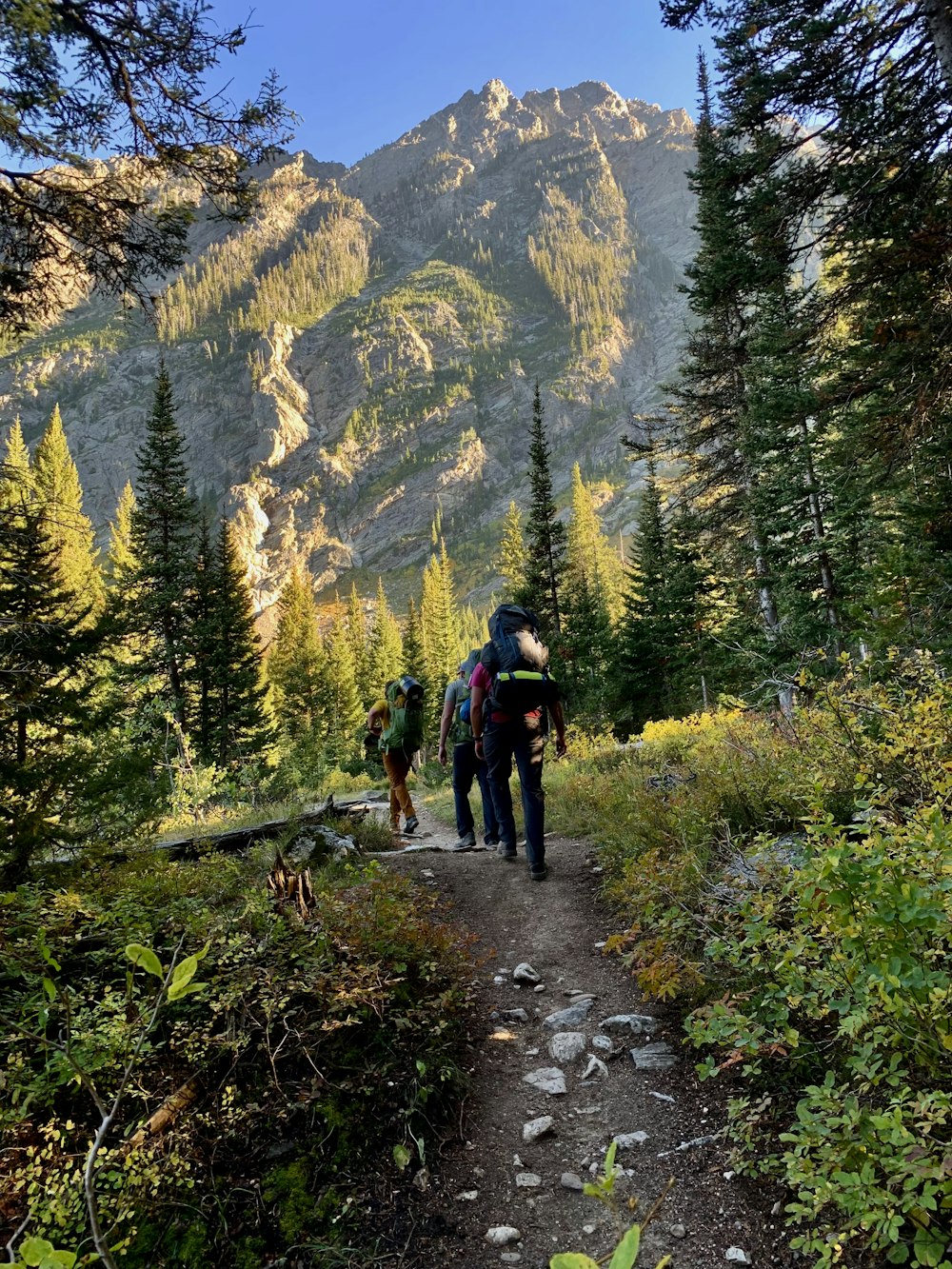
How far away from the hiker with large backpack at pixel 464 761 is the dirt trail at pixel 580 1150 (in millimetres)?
3495

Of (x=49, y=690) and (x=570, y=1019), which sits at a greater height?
(x=49, y=690)

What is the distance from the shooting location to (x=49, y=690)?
430 cm

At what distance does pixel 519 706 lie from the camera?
6199 millimetres

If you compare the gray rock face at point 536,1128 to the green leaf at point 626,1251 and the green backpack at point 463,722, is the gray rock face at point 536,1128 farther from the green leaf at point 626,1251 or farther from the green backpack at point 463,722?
the green backpack at point 463,722

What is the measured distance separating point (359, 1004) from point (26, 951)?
1.51 m

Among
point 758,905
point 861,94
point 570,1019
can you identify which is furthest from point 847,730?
point 861,94

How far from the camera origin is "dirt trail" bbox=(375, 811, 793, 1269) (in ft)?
7.31

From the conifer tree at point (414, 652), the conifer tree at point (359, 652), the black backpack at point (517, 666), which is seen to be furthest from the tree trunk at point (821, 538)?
the conifer tree at point (359, 652)

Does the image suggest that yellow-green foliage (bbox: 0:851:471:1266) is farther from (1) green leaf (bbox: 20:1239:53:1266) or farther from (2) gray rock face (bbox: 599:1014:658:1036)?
(1) green leaf (bbox: 20:1239:53:1266)

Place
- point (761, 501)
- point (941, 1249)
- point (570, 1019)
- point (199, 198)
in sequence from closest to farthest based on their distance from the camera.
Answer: point (941, 1249), point (570, 1019), point (199, 198), point (761, 501)

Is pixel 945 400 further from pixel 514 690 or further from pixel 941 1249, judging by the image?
pixel 941 1249

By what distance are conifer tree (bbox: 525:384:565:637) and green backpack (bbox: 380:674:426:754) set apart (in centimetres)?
2142

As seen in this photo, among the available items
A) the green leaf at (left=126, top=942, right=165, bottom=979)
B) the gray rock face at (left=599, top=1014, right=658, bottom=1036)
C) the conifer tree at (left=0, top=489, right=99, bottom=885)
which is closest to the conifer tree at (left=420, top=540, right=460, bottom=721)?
the conifer tree at (left=0, top=489, right=99, bottom=885)

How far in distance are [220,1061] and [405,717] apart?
6.25 metres
